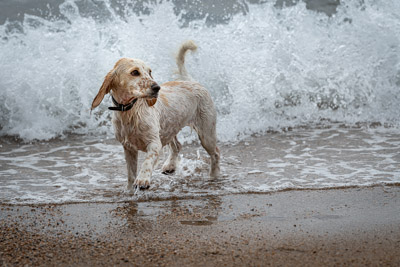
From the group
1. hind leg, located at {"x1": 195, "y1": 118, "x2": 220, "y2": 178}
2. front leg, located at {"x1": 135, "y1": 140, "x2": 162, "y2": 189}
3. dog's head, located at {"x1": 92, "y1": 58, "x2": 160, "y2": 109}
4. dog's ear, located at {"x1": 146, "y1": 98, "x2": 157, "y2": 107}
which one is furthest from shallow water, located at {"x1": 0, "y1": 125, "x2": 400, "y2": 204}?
dog's head, located at {"x1": 92, "y1": 58, "x2": 160, "y2": 109}

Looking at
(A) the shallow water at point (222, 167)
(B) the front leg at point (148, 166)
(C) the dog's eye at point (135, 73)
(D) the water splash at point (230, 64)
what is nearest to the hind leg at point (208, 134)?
(A) the shallow water at point (222, 167)

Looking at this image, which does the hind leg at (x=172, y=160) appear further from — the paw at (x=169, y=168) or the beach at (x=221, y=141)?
the beach at (x=221, y=141)

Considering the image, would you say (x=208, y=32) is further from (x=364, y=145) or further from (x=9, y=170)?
(x=9, y=170)

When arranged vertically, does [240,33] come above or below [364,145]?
above

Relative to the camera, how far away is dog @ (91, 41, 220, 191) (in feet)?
14.3

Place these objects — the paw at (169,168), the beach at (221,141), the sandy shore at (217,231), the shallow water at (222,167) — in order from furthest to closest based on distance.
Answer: the paw at (169,168)
the shallow water at (222,167)
the beach at (221,141)
the sandy shore at (217,231)

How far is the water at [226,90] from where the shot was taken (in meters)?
5.69

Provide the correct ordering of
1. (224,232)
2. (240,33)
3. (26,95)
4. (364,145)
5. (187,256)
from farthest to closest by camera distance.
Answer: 1. (240,33)
2. (26,95)
3. (364,145)
4. (224,232)
5. (187,256)

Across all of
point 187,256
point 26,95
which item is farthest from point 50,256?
point 26,95

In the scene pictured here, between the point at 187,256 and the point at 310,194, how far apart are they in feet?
6.53

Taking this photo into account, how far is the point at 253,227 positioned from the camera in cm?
383

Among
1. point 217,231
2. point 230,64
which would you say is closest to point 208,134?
point 217,231

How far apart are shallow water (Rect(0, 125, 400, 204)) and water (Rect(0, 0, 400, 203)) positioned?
21 mm

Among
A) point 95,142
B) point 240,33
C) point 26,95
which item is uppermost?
point 240,33
